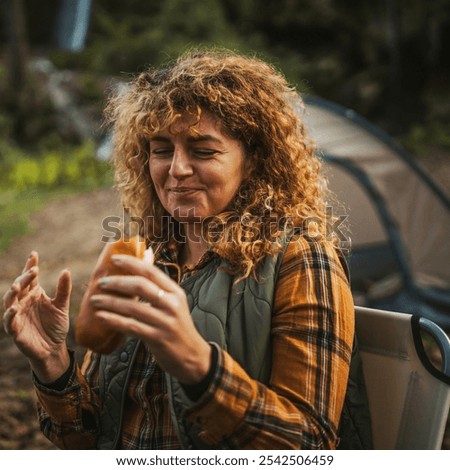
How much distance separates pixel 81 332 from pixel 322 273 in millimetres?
362

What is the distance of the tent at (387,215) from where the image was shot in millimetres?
3334

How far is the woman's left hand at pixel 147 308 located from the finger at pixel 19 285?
245mm

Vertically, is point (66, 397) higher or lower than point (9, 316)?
lower

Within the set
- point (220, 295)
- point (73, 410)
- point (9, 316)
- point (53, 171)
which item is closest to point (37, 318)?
point (9, 316)

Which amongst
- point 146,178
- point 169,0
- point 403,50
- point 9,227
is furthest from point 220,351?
point 169,0

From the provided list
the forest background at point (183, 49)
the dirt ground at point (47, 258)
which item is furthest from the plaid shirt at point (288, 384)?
the forest background at point (183, 49)

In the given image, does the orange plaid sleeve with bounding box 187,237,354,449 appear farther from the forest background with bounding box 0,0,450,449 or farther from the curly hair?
the forest background with bounding box 0,0,450,449

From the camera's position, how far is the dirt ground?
233cm

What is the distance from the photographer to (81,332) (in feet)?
2.88

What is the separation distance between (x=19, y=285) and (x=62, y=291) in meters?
0.07

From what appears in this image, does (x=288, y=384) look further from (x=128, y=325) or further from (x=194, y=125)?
(x=194, y=125)

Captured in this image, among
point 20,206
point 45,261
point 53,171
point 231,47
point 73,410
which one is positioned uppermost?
point 231,47

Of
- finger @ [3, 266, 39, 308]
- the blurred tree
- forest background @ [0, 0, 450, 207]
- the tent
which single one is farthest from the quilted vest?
the blurred tree

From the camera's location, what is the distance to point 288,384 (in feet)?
3.05
